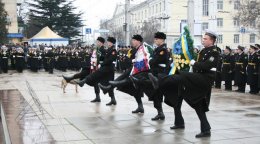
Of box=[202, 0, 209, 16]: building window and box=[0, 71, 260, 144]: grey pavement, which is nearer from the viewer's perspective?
box=[0, 71, 260, 144]: grey pavement

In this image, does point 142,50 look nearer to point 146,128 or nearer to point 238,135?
point 146,128

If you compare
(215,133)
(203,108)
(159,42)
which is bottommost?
(215,133)

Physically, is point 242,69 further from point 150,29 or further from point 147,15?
point 147,15

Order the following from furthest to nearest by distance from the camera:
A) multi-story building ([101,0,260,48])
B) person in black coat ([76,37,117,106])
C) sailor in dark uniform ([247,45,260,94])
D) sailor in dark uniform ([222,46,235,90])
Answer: multi-story building ([101,0,260,48])
sailor in dark uniform ([222,46,235,90])
sailor in dark uniform ([247,45,260,94])
person in black coat ([76,37,117,106])

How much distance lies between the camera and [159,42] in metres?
9.49

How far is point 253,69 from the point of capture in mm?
16156

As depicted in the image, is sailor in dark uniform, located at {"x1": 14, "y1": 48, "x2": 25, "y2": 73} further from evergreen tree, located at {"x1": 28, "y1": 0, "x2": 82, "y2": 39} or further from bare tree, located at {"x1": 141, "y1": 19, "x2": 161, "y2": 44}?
bare tree, located at {"x1": 141, "y1": 19, "x2": 161, "y2": 44}

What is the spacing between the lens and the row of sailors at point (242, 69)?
16094 millimetres

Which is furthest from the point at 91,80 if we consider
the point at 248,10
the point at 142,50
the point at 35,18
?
the point at 35,18

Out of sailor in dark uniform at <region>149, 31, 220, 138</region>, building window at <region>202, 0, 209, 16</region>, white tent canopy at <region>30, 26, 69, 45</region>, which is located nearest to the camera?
sailor in dark uniform at <region>149, 31, 220, 138</region>

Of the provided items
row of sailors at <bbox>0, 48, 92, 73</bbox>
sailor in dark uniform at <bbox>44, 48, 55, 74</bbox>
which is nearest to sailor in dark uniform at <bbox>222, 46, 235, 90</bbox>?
row of sailors at <bbox>0, 48, 92, 73</bbox>

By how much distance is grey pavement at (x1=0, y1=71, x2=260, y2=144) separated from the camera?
7.71 m

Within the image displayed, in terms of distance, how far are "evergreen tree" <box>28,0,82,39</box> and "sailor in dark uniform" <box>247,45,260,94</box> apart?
39.5 meters

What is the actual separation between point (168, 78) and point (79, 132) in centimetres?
202
